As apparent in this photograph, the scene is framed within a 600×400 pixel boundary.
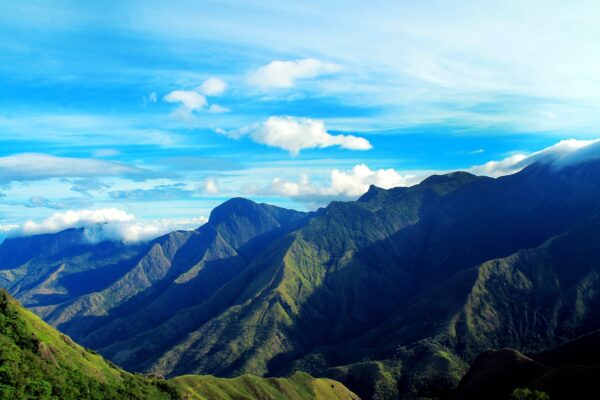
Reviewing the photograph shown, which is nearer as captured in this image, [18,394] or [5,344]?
[18,394]

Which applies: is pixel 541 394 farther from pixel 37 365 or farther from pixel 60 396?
pixel 37 365

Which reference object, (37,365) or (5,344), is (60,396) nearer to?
(37,365)

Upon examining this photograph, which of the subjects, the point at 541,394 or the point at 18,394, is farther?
the point at 541,394

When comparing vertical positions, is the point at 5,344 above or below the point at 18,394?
above

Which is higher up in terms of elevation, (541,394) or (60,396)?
(60,396)

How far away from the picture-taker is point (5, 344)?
19738 cm

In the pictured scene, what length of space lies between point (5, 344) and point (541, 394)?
682 feet

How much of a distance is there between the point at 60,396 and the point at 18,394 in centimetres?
2189

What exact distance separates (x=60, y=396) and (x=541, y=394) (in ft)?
597

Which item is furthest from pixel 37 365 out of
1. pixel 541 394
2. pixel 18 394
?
pixel 541 394

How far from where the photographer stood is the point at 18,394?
16888 cm

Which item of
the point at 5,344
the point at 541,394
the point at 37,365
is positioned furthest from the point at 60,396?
the point at 541,394

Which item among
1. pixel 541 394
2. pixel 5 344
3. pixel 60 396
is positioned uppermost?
pixel 5 344

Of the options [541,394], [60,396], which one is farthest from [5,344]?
[541,394]
